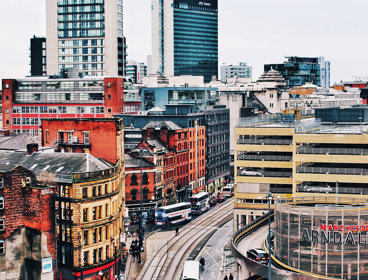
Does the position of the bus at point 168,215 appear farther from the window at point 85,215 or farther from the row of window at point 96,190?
the window at point 85,215

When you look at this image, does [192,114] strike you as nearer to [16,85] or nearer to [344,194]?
[16,85]

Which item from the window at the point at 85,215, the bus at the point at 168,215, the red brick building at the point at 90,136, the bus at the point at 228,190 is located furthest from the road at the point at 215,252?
the bus at the point at 228,190

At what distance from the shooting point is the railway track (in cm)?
10446

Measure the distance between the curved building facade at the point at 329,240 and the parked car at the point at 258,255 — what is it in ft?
16.1

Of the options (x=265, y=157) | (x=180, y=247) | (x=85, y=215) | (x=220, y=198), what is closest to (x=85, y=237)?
(x=85, y=215)

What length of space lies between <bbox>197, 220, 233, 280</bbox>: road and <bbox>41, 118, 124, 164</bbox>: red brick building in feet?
74.1

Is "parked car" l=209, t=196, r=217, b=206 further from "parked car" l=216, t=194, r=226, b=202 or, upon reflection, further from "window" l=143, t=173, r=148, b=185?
"window" l=143, t=173, r=148, b=185

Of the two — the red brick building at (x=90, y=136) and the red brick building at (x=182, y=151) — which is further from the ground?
the red brick building at (x=90, y=136)

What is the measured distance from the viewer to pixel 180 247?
120 meters

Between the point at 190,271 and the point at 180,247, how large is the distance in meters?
23.5

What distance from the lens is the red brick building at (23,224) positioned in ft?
279

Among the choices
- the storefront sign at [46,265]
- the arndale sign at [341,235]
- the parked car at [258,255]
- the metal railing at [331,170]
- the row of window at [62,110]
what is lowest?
the storefront sign at [46,265]

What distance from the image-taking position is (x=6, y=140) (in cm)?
13000

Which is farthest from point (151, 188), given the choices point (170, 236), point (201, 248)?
point (201, 248)
